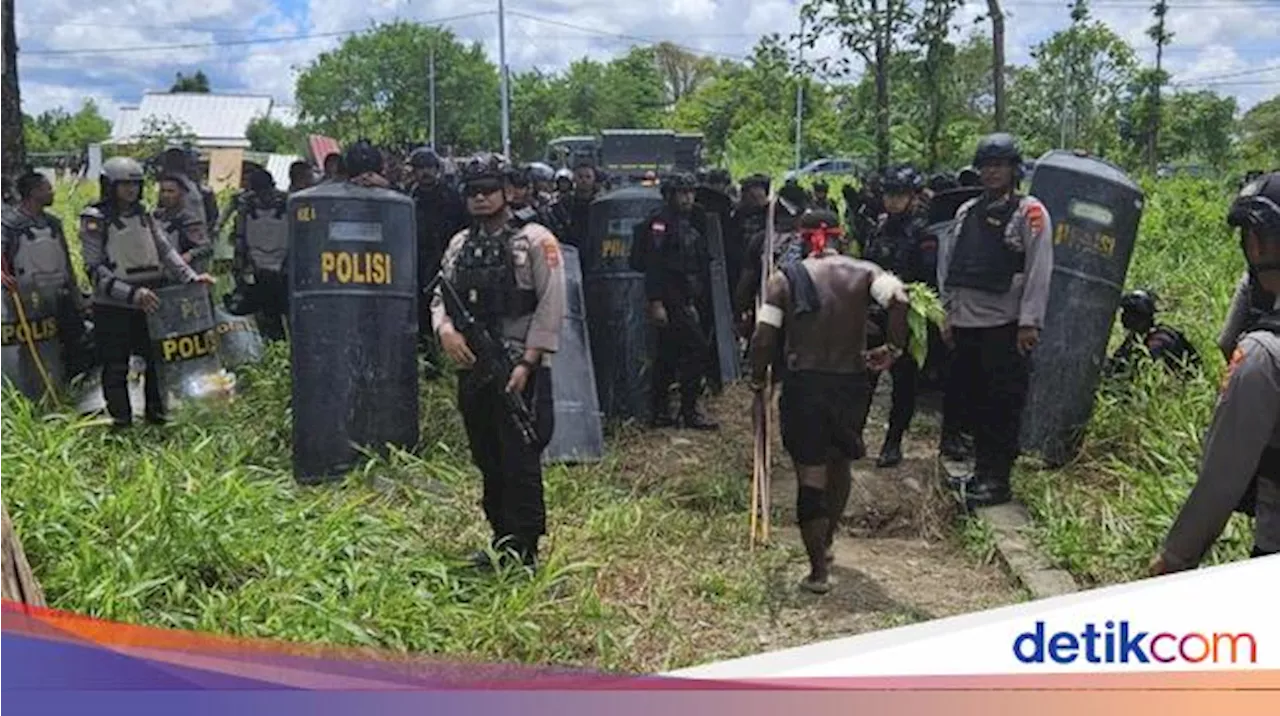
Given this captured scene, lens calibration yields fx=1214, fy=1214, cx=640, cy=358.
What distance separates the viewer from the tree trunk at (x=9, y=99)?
26.3 feet

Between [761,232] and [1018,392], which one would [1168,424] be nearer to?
[1018,392]

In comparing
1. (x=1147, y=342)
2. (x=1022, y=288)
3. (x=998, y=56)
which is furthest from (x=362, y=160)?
(x=998, y=56)

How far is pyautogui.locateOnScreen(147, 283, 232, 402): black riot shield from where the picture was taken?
6.79 meters

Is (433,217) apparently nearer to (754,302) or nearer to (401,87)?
(754,302)

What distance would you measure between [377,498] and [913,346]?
2.62 m

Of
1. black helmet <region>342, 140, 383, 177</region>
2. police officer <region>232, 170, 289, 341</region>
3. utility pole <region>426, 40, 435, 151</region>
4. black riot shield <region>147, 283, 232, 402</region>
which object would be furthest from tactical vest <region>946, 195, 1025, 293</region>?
utility pole <region>426, 40, 435, 151</region>

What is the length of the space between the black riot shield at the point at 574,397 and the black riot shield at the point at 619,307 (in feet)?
2.20

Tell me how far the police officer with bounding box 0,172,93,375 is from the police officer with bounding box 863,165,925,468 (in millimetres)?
4716

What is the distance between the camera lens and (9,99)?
318 inches

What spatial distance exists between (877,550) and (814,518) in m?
0.88

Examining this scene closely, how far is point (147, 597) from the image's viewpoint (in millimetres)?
3898

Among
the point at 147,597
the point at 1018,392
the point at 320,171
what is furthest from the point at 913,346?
the point at 320,171

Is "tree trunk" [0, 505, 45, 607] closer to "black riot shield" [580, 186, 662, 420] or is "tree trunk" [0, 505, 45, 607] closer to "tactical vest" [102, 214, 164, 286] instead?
"tactical vest" [102, 214, 164, 286]

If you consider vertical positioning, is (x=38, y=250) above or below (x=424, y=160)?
below
